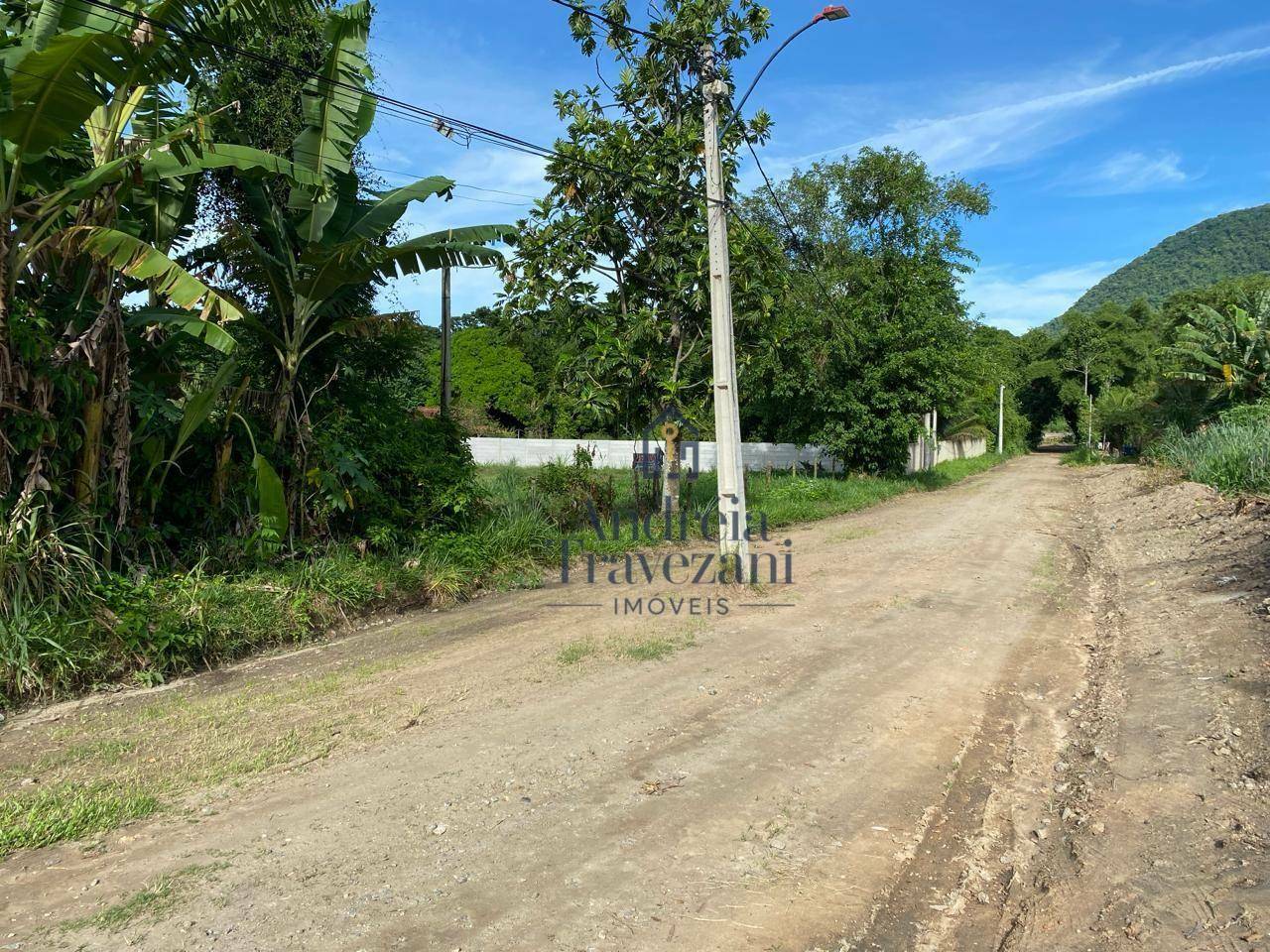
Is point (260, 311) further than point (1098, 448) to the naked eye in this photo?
No

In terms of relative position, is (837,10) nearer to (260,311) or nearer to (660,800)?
(260,311)

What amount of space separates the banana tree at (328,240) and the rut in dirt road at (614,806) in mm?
3529

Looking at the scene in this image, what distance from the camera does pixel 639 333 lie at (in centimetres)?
1305

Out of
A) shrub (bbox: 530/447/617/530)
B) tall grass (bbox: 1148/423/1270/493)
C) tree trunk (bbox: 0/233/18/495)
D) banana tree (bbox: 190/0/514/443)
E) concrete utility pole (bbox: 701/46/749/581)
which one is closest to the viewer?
tree trunk (bbox: 0/233/18/495)

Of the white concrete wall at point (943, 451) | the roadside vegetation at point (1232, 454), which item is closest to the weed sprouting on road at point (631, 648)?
the roadside vegetation at point (1232, 454)

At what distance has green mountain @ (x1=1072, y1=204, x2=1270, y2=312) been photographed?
105m

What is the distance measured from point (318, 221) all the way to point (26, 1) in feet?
9.16

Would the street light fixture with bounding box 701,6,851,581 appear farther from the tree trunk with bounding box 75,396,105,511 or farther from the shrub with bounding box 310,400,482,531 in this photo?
the tree trunk with bounding box 75,396,105,511

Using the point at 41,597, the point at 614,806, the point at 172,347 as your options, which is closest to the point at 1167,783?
the point at 614,806

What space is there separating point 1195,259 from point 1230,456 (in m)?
131

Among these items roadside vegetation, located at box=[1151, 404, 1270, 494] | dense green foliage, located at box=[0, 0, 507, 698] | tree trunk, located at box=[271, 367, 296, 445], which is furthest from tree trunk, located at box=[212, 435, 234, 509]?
roadside vegetation, located at box=[1151, 404, 1270, 494]

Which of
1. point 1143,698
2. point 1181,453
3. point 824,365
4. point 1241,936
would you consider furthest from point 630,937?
point 824,365

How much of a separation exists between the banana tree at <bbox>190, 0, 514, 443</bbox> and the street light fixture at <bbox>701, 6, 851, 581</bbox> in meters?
2.78

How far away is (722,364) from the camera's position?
9773 mm
